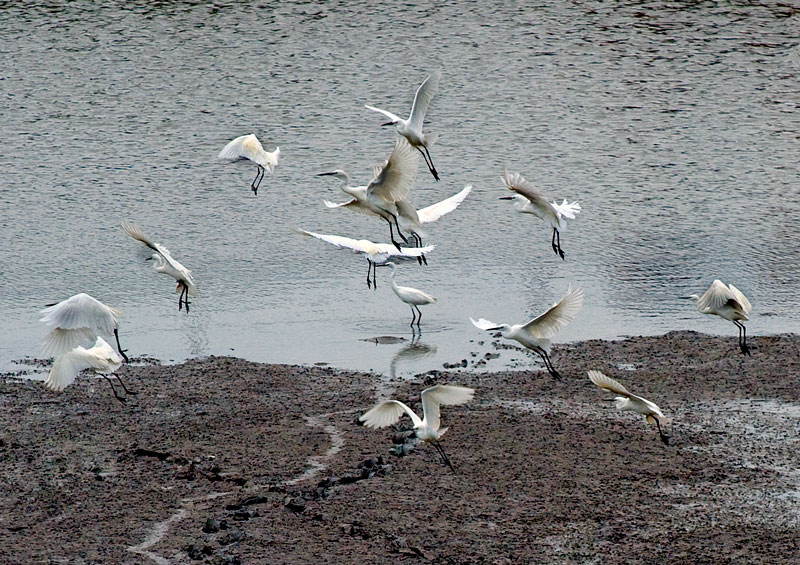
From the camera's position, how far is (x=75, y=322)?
1205 cm

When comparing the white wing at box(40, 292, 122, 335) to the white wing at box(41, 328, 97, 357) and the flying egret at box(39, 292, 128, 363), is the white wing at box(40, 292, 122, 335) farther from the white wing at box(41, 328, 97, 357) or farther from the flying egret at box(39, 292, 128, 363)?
the white wing at box(41, 328, 97, 357)

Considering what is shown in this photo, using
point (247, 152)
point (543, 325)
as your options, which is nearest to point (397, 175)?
point (543, 325)

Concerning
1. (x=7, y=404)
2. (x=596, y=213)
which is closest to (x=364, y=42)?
(x=596, y=213)

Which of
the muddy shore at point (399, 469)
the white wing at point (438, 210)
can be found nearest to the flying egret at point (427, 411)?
the muddy shore at point (399, 469)

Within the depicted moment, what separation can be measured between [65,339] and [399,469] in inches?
147

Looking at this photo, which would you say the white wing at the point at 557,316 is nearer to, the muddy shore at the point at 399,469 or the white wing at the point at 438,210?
the muddy shore at the point at 399,469

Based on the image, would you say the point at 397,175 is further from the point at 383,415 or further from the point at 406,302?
the point at 383,415

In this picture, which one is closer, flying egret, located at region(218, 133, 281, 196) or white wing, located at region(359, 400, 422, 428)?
white wing, located at region(359, 400, 422, 428)

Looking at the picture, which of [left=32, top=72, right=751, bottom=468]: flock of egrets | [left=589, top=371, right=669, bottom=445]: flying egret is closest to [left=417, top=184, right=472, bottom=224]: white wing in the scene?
[left=32, top=72, right=751, bottom=468]: flock of egrets

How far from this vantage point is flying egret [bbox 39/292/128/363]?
39.5 ft

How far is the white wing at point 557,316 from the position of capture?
1166cm

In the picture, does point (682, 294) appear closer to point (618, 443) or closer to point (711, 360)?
point (711, 360)

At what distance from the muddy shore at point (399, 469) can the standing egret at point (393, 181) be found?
1857 millimetres

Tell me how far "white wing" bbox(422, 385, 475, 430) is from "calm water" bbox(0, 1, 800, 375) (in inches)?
141
